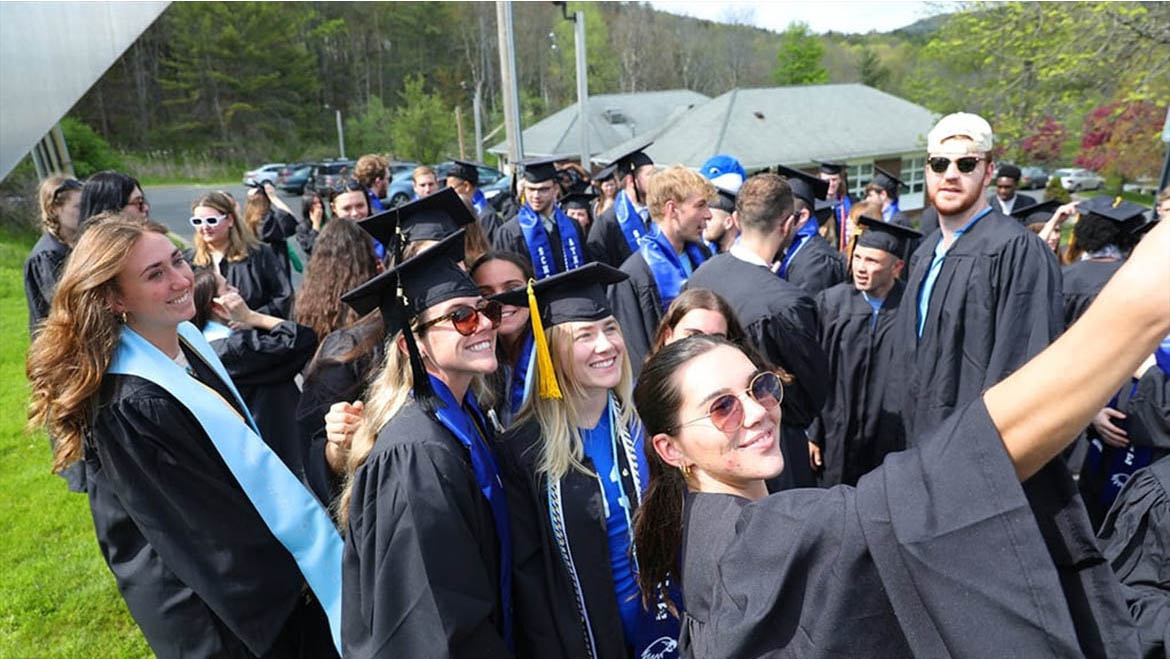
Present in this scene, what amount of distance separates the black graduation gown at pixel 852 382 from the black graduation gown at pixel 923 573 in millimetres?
3430

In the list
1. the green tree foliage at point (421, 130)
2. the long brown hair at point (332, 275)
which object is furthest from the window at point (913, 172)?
the long brown hair at point (332, 275)

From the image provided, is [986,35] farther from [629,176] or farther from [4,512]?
[4,512]

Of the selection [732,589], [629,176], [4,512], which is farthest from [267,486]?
[629,176]

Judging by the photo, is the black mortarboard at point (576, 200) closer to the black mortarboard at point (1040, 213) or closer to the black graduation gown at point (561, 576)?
the black mortarboard at point (1040, 213)

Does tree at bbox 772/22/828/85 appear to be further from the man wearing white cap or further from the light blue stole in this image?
the light blue stole

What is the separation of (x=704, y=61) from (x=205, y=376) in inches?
2406

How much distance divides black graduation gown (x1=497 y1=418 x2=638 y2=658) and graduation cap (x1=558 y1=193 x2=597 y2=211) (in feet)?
21.8

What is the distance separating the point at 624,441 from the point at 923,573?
151 centimetres

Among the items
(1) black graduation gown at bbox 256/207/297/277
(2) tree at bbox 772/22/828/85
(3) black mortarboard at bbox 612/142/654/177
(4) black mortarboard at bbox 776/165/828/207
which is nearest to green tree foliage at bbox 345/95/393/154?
(2) tree at bbox 772/22/828/85

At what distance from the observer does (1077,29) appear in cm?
1252

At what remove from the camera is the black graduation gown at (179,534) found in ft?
6.95

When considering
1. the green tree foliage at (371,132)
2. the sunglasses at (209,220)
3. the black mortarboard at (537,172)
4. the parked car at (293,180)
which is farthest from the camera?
the green tree foliage at (371,132)

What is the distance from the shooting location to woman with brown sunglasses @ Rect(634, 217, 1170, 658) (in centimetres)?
81

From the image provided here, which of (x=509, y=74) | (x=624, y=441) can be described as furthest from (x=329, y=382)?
(x=509, y=74)
